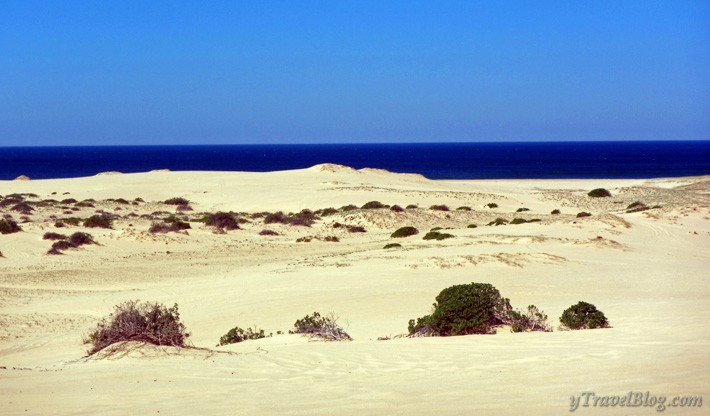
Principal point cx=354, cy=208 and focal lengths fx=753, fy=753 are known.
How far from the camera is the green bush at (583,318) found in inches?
473

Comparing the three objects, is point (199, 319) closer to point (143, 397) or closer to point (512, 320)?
point (512, 320)

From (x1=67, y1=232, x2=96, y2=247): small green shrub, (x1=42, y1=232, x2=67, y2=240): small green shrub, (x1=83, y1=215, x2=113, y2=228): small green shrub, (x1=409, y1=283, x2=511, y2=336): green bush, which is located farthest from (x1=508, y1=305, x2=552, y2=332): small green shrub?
(x1=83, y1=215, x2=113, y2=228): small green shrub

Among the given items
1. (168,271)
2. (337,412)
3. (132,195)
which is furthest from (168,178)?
(337,412)

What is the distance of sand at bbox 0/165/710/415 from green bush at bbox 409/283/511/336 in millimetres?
338

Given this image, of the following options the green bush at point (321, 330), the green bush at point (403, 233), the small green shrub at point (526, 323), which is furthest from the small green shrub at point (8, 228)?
the small green shrub at point (526, 323)

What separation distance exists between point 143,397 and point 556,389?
417cm

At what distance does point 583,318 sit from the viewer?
1219 centimetres

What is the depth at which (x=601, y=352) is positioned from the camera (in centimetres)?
906

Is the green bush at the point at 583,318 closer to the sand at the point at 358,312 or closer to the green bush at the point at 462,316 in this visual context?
the sand at the point at 358,312

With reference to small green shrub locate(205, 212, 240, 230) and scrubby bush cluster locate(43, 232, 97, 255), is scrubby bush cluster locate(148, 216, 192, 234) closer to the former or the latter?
small green shrub locate(205, 212, 240, 230)

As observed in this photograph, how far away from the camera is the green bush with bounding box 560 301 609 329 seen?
39.4ft

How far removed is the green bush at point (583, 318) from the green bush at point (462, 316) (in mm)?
1049

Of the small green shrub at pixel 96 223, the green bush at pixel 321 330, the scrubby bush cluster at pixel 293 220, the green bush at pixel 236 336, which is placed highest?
the green bush at pixel 321 330

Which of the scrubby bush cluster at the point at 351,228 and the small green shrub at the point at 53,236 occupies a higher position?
the small green shrub at the point at 53,236
